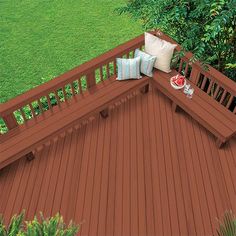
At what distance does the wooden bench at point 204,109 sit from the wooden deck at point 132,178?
0.77ft

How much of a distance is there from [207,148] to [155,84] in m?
1.24

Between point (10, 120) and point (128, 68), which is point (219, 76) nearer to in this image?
point (128, 68)

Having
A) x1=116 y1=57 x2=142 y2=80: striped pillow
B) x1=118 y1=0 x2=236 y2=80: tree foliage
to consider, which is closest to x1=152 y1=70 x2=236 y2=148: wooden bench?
x1=116 y1=57 x2=142 y2=80: striped pillow

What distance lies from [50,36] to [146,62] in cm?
391

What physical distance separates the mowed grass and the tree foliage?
3.01 metres

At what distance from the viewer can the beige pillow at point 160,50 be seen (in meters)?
4.19

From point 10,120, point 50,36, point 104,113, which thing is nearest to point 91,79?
point 104,113

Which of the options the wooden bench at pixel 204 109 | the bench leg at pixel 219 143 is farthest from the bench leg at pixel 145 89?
the bench leg at pixel 219 143

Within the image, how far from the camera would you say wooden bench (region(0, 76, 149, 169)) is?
3.76 metres

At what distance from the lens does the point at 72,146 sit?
412 centimetres

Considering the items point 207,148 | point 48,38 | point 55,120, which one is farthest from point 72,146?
point 48,38

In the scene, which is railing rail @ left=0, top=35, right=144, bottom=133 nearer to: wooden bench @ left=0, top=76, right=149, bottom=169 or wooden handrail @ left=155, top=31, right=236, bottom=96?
wooden bench @ left=0, top=76, right=149, bottom=169

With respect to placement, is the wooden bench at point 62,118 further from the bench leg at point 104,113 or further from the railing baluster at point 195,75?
the railing baluster at point 195,75

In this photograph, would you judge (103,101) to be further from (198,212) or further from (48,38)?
(48,38)
